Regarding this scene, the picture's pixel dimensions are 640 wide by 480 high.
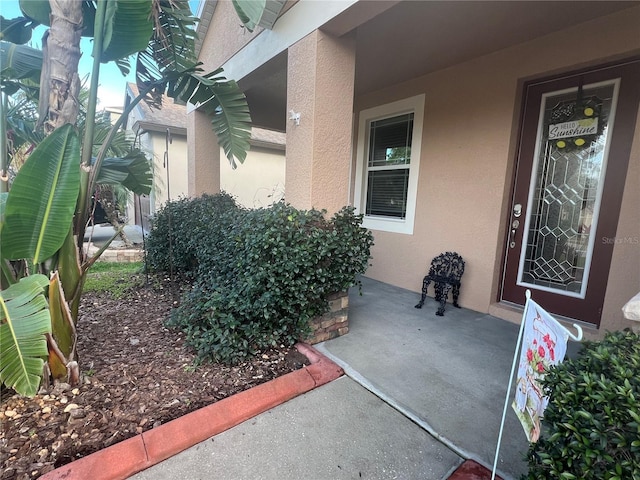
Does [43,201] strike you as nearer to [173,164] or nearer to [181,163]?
[173,164]

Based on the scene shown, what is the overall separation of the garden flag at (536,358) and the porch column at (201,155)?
18.1ft

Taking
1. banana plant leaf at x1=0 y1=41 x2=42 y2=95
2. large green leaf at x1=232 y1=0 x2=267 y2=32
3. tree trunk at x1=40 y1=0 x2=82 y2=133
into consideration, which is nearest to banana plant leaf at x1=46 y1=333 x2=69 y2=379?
tree trunk at x1=40 y1=0 x2=82 y2=133

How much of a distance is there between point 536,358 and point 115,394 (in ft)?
8.81

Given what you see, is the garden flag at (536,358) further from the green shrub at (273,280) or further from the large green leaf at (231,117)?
the large green leaf at (231,117)

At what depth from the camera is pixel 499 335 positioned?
3.46m

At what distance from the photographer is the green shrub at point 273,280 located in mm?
2738

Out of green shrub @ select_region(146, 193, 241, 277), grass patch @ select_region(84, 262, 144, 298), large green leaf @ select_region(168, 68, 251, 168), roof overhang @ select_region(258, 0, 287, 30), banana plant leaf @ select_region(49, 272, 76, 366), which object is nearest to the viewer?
banana plant leaf @ select_region(49, 272, 76, 366)

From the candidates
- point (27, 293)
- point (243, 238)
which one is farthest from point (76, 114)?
point (243, 238)

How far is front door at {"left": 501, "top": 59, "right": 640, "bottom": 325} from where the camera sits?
3102 mm

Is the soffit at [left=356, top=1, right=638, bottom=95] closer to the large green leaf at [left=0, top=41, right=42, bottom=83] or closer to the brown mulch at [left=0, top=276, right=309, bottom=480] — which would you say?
the large green leaf at [left=0, top=41, right=42, bottom=83]

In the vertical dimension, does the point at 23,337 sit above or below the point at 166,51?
below

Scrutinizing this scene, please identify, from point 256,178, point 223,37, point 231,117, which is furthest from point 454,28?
point 256,178

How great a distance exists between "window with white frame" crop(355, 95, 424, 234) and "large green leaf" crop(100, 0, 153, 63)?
3688mm

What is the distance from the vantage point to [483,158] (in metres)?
4.02
